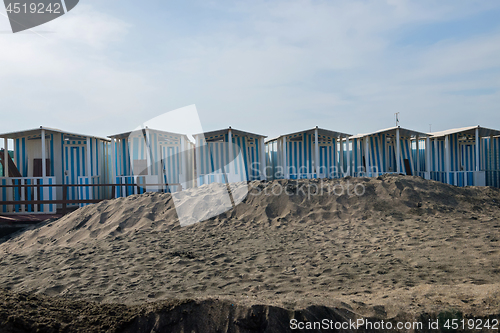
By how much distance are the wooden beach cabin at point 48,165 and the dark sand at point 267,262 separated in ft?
11.8

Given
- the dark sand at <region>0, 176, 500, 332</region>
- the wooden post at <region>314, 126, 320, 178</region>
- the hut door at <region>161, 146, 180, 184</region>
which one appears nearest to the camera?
the dark sand at <region>0, 176, 500, 332</region>

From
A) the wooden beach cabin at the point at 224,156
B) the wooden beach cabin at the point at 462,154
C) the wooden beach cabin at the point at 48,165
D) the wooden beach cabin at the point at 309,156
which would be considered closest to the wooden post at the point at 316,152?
the wooden beach cabin at the point at 309,156

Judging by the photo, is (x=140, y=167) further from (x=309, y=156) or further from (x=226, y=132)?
(x=309, y=156)

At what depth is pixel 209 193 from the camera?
29.6ft

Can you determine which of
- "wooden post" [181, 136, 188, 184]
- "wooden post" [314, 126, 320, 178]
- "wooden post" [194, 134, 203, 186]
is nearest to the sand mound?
"wooden post" [194, 134, 203, 186]

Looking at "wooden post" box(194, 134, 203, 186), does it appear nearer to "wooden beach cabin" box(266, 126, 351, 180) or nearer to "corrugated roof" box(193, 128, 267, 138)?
"corrugated roof" box(193, 128, 267, 138)

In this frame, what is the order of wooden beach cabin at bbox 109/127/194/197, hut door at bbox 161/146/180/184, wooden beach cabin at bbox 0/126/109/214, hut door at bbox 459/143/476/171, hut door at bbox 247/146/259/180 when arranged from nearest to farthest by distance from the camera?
1. wooden beach cabin at bbox 0/126/109/214
2. wooden beach cabin at bbox 109/127/194/197
3. hut door at bbox 247/146/259/180
4. hut door at bbox 161/146/180/184
5. hut door at bbox 459/143/476/171

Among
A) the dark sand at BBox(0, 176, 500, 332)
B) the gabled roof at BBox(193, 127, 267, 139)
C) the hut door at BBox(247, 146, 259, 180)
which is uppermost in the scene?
the gabled roof at BBox(193, 127, 267, 139)

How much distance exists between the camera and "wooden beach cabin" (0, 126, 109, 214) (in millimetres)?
11078

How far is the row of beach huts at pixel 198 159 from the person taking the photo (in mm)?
12125

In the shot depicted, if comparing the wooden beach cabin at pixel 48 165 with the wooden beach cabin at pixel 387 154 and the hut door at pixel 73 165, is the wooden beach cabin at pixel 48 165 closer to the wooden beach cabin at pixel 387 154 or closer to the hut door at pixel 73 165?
the hut door at pixel 73 165

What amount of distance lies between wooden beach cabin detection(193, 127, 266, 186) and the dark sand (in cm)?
430

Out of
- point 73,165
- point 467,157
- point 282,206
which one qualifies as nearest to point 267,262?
point 282,206

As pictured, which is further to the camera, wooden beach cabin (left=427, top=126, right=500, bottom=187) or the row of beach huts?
wooden beach cabin (left=427, top=126, right=500, bottom=187)
